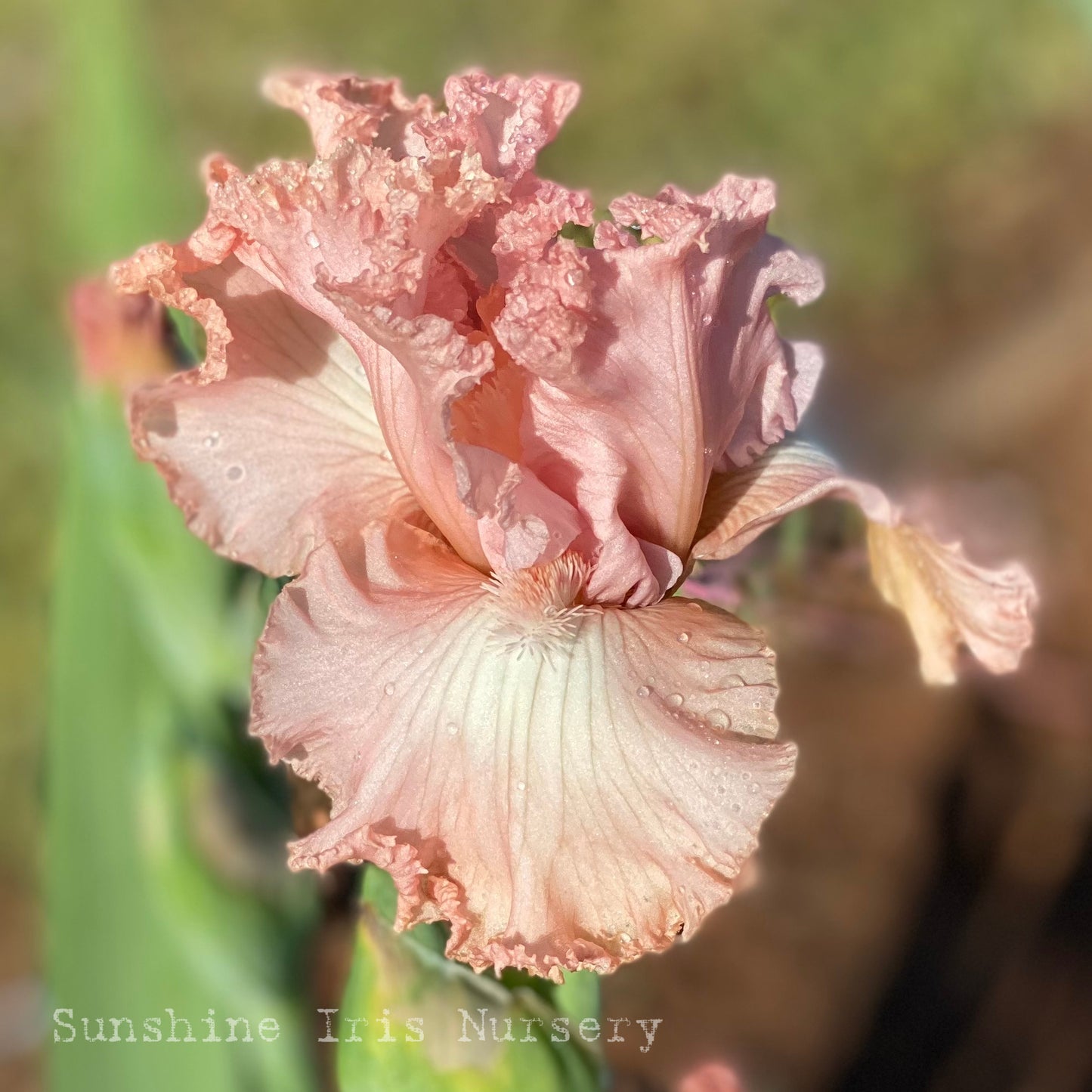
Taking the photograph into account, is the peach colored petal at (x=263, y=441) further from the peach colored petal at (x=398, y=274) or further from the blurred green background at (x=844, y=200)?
the blurred green background at (x=844, y=200)

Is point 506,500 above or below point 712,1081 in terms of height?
above

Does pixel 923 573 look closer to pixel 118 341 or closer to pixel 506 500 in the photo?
pixel 506 500

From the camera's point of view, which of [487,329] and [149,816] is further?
[149,816]

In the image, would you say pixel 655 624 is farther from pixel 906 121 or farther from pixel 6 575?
pixel 906 121

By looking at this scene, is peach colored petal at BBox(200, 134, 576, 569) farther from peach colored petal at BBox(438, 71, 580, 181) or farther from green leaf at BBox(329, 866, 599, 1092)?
green leaf at BBox(329, 866, 599, 1092)

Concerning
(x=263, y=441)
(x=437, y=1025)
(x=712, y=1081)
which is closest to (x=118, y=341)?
(x=263, y=441)

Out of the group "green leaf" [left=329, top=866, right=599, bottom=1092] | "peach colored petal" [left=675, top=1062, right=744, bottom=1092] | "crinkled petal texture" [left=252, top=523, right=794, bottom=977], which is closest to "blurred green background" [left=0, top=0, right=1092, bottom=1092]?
"peach colored petal" [left=675, top=1062, right=744, bottom=1092]
